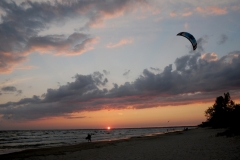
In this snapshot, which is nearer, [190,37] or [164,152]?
[164,152]

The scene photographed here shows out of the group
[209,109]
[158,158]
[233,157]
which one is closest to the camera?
[233,157]

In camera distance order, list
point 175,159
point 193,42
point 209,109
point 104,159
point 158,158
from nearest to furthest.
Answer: point 175,159 < point 158,158 < point 104,159 < point 193,42 < point 209,109

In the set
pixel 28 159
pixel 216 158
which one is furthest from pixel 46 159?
pixel 216 158

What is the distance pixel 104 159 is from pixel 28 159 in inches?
340

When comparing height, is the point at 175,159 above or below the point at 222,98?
below

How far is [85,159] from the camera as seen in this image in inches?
740

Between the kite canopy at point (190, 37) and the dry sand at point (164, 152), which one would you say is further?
the kite canopy at point (190, 37)

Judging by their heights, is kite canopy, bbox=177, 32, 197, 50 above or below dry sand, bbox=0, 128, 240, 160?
above

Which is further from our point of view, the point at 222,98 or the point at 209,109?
the point at 209,109

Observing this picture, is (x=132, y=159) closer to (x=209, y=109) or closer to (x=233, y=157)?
(x=233, y=157)

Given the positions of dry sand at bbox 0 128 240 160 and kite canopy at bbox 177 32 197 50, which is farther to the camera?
kite canopy at bbox 177 32 197 50

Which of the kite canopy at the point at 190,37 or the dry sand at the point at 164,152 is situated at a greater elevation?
the kite canopy at the point at 190,37

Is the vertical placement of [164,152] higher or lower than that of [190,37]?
lower

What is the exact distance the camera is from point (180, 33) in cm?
2177
